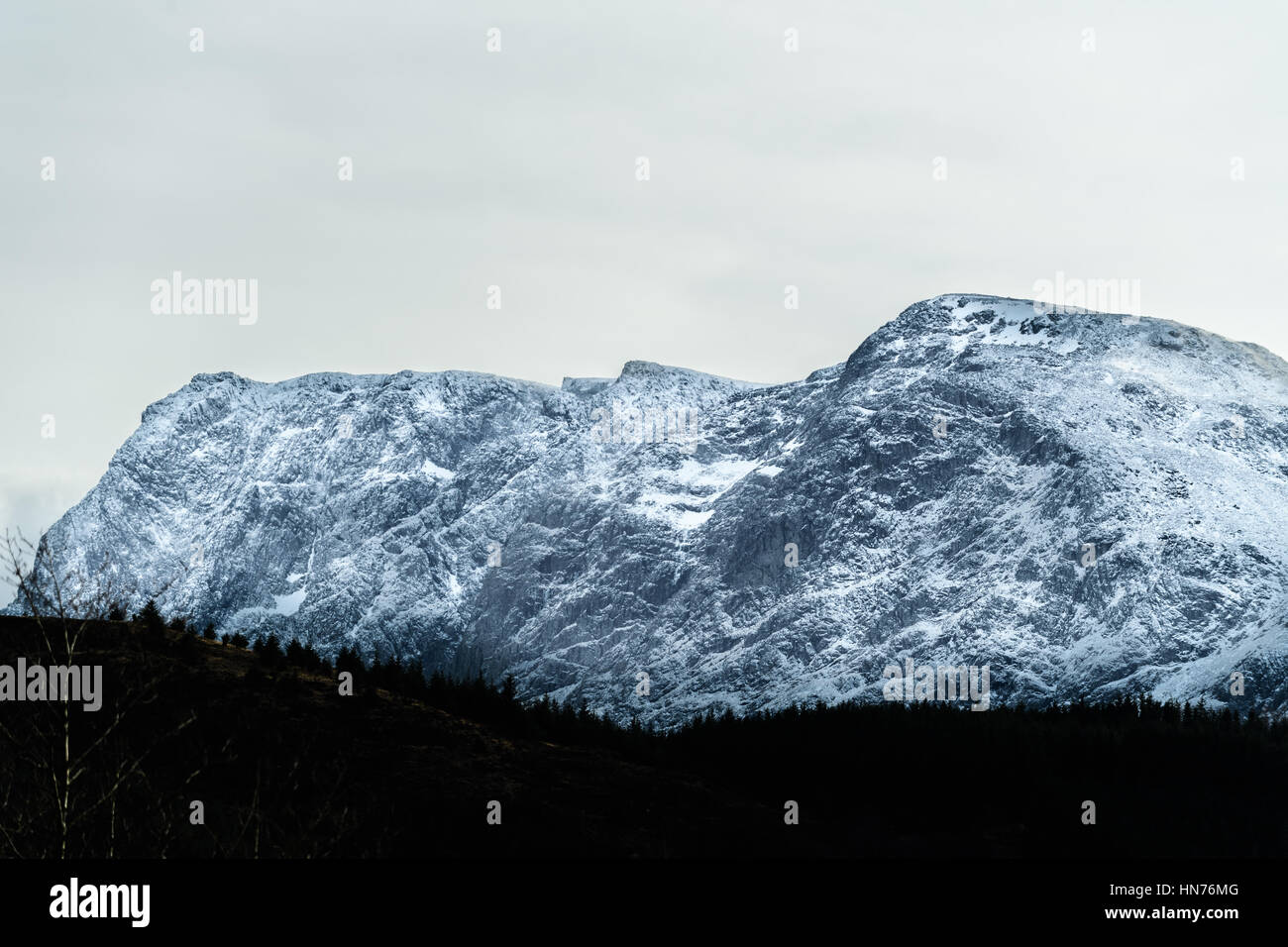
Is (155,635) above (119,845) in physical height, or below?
above

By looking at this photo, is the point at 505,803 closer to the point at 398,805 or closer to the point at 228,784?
the point at 398,805

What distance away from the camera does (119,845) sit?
68312 millimetres
